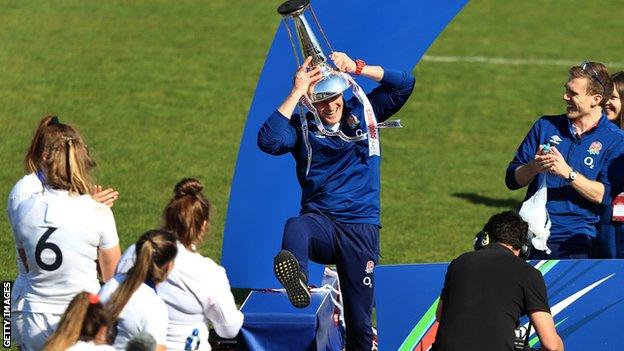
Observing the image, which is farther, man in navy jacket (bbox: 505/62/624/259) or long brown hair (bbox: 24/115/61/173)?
man in navy jacket (bbox: 505/62/624/259)

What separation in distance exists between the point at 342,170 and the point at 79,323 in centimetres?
284

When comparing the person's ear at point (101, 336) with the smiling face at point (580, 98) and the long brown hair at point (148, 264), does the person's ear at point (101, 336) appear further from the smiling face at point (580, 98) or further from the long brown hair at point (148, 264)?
the smiling face at point (580, 98)

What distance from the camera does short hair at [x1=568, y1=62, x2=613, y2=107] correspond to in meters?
8.13

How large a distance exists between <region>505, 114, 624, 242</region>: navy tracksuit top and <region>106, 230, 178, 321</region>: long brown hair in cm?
289

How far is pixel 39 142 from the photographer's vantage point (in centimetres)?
716

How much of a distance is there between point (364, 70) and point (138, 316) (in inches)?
104

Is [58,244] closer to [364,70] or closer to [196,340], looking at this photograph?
[196,340]

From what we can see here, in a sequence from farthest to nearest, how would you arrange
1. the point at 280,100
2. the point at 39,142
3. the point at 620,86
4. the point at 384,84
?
the point at 280,100, the point at 620,86, the point at 384,84, the point at 39,142

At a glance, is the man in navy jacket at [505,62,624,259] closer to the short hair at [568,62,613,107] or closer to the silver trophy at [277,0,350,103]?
the short hair at [568,62,613,107]

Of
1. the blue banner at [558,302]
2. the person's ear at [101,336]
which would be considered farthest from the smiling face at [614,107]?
the person's ear at [101,336]

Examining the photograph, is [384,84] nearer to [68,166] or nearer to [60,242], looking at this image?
[68,166]

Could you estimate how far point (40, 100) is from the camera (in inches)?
693

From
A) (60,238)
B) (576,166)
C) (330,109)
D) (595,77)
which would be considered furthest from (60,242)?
(595,77)

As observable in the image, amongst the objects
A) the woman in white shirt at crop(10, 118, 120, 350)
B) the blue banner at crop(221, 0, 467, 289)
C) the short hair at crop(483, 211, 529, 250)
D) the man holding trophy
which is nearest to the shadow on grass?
the blue banner at crop(221, 0, 467, 289)
